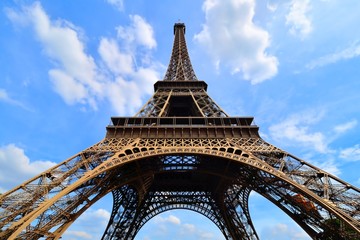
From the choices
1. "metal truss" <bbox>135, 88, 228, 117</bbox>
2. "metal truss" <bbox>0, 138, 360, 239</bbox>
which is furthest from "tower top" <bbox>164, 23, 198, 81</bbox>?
"metal truss" <bbox>0, 138, 360, 239</bbox>

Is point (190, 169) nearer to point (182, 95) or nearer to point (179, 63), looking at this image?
point (182, 95)

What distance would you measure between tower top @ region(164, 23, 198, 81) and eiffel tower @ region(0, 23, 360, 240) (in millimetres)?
1037

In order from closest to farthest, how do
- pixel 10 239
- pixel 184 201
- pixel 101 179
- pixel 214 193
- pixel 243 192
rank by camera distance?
pixel 10 239 < pixel 101 179 < pixel 243 192 < pixel 214 193 < pixel 184 201

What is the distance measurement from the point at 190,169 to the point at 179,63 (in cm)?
1708

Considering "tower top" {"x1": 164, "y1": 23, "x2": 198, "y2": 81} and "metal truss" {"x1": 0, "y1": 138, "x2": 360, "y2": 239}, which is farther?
"tower top" {"x1": 164, "y1": 23, "x2": 198, "y2": 81}

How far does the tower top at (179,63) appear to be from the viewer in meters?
29.1

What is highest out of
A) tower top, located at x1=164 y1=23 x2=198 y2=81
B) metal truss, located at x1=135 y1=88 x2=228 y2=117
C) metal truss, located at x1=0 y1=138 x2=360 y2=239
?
tower top, located at x1=164 y1=23 x2=198 y2=81

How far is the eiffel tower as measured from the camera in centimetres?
1152

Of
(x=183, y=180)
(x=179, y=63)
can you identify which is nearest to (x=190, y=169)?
(x=183, y=180)

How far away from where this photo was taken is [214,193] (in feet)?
81.4

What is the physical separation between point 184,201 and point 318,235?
1648 centimetres

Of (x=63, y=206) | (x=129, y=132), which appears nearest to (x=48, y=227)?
(x=63, y=206)

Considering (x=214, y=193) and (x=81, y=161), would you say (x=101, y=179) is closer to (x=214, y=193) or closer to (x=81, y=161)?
(x=81, y=161)

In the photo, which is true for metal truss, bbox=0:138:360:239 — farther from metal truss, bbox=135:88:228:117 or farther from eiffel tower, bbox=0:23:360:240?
metal truss, bbox=135:88:228:117
